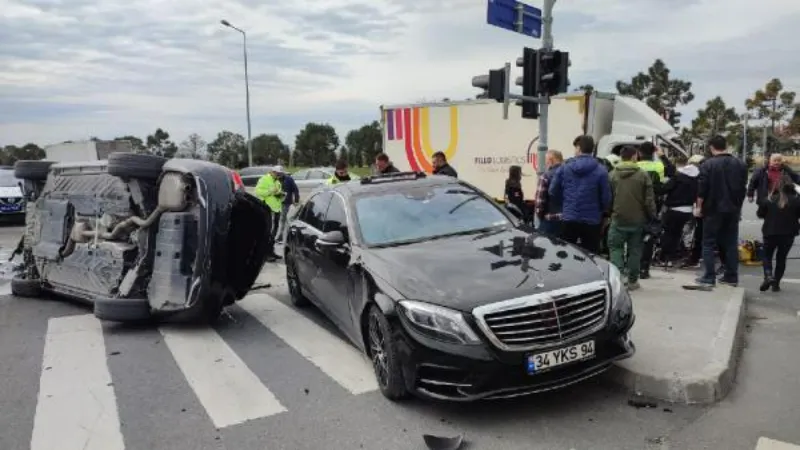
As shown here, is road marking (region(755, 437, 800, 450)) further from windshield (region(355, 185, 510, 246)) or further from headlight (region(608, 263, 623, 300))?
windshield (region(355, 185, 510, 246))

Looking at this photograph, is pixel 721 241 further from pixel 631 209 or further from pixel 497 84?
pixel 497 84

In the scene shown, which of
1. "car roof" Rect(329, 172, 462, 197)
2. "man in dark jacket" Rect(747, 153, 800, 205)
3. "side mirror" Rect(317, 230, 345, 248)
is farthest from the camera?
"man in dark jacket" Rect(747, 153, 800, 205)

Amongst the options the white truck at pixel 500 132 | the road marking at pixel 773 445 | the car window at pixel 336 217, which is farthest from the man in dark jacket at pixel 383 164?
the road marking at pixel 773 445

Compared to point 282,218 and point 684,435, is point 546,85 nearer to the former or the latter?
point 282,218

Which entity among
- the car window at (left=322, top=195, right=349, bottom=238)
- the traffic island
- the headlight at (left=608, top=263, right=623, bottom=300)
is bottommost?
the traffic island

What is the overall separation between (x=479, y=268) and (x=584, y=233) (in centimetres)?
314

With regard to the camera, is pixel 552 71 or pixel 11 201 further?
pixel 11 201

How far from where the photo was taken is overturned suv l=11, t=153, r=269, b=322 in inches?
253

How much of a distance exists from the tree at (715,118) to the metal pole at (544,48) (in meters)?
49.7

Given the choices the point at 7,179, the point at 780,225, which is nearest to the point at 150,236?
the point at 780,225

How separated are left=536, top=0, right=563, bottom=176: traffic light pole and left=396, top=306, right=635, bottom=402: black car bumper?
5501 millimetres

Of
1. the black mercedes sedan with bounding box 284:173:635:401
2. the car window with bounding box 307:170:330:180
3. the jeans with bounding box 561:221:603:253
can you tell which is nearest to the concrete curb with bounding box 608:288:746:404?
the black mercedes sedan with bounding box 284:173:635:401

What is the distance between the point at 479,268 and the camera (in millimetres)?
4543

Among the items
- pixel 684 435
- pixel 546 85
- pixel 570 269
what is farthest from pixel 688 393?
pixel 546 85
